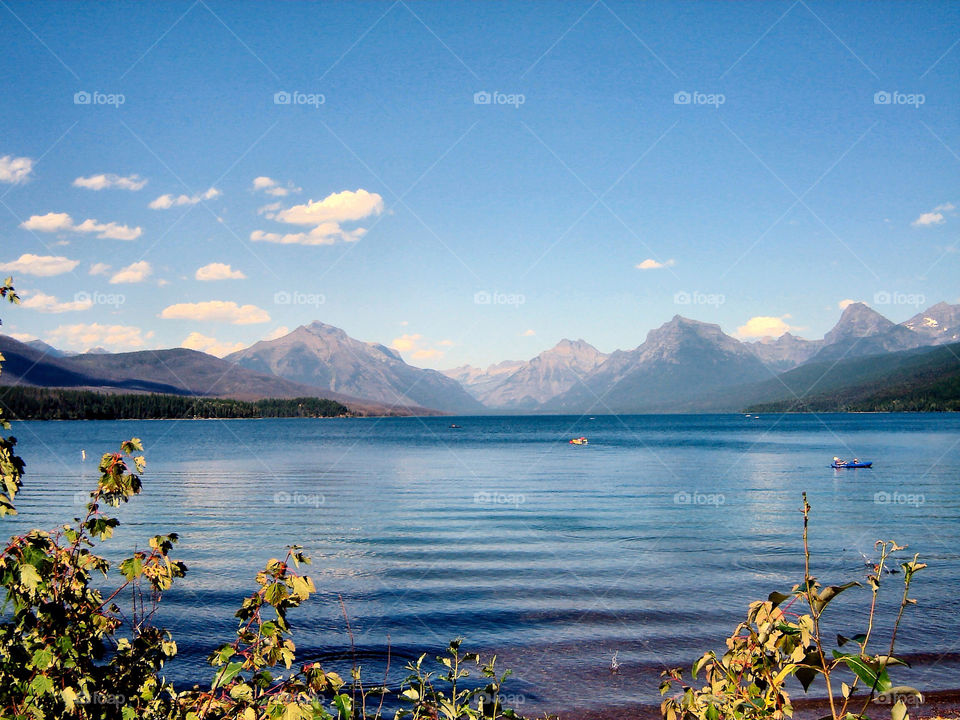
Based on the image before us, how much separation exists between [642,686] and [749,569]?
11309 mm

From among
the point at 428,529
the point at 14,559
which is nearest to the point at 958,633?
the point at 14,559

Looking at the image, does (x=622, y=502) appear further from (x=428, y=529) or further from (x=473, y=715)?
(x=473, y=715)

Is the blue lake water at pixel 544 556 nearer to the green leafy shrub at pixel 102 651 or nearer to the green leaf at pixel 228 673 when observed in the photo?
the green leafy shrub at pixel 102 651

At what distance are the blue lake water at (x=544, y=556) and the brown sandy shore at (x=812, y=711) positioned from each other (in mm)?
410

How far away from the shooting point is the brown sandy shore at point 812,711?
35.5ft

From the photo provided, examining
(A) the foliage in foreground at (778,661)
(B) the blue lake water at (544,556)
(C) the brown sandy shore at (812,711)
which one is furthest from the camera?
(B) the blue lake water at (544,556)

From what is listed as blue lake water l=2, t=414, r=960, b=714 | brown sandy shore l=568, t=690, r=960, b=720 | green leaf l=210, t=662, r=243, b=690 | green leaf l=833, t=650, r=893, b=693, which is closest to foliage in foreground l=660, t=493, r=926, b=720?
green leaf l=833, t=650, r=893, b=693

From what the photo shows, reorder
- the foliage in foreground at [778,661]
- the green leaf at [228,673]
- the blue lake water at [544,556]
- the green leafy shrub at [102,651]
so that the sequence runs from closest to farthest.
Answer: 1. the foliage in foreground at [778,661]
2. the green leaf at [228,673]
3. the green leafy shrub at [102,651]
4. the blue lake water at [544,556]

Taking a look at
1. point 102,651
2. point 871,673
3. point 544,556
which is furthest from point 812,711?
point 544,556

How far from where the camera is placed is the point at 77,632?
4891 millimetres

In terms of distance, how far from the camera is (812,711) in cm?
1127

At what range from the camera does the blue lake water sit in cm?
1426

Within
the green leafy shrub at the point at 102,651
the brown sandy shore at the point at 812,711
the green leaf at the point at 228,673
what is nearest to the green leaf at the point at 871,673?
the green leafy shrub at the point at 102,651

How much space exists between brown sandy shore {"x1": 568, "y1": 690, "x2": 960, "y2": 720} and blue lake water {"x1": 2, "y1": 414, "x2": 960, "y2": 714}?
41 cm
